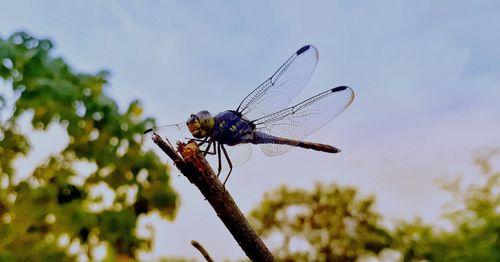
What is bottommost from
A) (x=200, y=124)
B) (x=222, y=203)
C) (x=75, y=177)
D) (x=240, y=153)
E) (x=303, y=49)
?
(x=222, y=203)

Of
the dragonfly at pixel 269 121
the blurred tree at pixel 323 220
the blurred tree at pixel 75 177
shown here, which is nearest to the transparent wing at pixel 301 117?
the dragonfly at pixel 269 121

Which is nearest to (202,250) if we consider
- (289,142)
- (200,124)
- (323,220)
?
(200,124)

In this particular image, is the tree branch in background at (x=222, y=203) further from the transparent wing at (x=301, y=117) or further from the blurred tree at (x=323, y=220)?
the blurred tree at (x=323, y=220)

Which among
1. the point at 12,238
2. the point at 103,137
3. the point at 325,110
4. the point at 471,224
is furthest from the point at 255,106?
the point at 471,224

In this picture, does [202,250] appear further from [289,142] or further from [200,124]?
[289,142]

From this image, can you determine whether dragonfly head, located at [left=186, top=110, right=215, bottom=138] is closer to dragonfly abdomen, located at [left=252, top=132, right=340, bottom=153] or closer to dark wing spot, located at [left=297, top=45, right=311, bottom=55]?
dragonfly abdomen, located at [left=252, top=132, right=340, bottom=153]

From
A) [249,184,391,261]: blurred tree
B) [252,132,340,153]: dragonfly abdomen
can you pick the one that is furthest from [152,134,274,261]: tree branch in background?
→ [249,184,391,261]: blurred tree

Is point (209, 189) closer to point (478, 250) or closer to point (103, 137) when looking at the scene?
point (103, 137)
